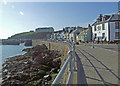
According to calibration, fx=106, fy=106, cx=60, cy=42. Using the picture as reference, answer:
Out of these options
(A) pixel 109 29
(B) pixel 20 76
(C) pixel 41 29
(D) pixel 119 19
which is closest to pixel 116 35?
(A) pixel 109 29

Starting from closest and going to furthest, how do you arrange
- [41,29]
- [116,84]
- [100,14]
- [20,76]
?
1. [116,84]
2. [20,76]
3. [100,14]
4. [41,29]

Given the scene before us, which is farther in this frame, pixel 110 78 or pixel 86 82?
pixel 110 78

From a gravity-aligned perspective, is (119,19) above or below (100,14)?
below

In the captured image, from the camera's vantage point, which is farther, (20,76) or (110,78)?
(20,76)

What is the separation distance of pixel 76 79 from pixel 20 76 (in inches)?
363

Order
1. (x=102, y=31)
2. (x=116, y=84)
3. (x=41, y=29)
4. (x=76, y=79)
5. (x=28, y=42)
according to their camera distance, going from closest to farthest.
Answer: (x=116, y=84) < (x=76, y=79) < (x=102, y=31) < (x=28, y=42) < (x=41, y=29)

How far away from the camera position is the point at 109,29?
28344mm

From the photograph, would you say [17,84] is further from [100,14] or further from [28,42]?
[28,42]

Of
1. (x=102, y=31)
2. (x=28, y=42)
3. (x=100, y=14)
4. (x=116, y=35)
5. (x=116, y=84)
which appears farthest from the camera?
(x=28, y=42)

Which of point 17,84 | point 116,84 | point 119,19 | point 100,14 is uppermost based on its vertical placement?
point 100,14

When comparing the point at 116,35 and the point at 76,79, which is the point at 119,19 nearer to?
the point at 116,35

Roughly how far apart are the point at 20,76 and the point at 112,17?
27.8 m

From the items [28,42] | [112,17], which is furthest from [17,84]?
[28,42]

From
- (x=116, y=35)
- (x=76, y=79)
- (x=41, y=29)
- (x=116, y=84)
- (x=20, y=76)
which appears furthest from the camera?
(x=41, y=29)
